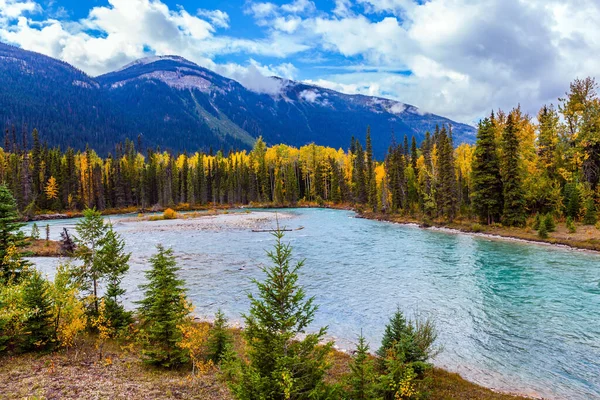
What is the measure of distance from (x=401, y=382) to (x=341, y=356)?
593cm

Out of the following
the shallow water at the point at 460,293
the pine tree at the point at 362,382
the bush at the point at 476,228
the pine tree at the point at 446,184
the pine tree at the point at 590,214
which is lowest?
the shallow water at the point at 460,293

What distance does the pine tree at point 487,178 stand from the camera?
5684 centimetres

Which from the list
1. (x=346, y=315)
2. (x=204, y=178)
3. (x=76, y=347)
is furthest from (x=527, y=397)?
(x=204, y=178)

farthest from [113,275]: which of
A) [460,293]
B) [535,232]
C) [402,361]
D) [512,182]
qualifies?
[512,182]

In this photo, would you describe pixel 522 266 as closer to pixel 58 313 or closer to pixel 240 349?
pixel 240 349

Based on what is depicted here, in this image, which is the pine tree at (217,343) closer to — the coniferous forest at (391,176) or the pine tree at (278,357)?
the pine tree at (278,357)

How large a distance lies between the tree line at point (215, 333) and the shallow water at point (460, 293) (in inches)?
123

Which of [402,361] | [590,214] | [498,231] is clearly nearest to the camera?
[402,361]

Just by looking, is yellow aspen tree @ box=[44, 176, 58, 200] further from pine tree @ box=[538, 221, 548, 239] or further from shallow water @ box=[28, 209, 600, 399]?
pine tree @ box=[538, 221, 548, 239]

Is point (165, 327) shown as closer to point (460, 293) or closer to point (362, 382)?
point (362, 382)

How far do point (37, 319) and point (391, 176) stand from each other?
82684mm

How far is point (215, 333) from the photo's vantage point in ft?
49.7

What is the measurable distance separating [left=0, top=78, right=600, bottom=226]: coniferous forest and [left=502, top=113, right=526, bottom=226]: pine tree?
152 mm

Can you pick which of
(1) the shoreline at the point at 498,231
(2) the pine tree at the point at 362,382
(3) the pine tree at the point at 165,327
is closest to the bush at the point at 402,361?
(2) the pine tree at the point at 362,382
